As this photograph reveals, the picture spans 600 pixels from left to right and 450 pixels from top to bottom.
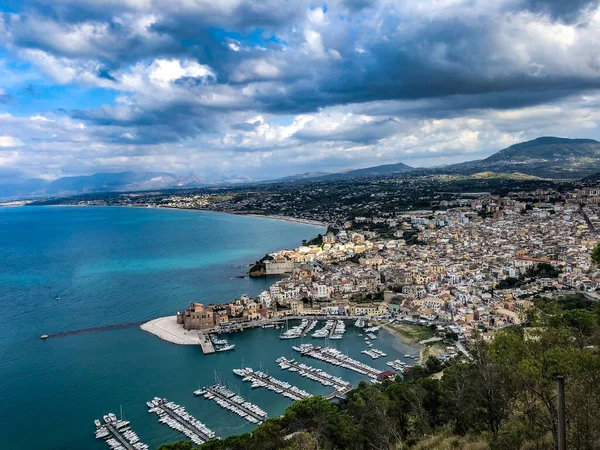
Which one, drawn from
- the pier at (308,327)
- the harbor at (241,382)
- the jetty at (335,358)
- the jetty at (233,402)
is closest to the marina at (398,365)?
the harbor at (241,382)

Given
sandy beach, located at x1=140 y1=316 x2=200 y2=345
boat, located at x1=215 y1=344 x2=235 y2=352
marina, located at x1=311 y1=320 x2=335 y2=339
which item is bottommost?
marina, located at x1=311 y1=320 x2=335 y2=339

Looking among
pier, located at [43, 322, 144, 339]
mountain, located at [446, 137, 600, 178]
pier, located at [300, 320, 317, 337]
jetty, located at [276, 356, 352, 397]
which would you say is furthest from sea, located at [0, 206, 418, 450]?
mountain, located at [446, 137, 600, 178]

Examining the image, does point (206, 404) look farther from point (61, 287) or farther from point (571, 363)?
point (61, 287)

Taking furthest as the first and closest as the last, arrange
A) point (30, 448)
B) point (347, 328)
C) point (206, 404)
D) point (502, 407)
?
point (347, 328), point (206, 404), point (30, 448), point (502, 407)

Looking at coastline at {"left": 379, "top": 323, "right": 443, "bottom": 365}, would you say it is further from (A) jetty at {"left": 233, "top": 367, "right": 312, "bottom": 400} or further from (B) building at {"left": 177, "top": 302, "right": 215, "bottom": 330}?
(B) building at {"left": 177, "top": 302, "right": 215, "bottom": 330}

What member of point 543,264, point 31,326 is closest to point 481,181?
point 543,264
